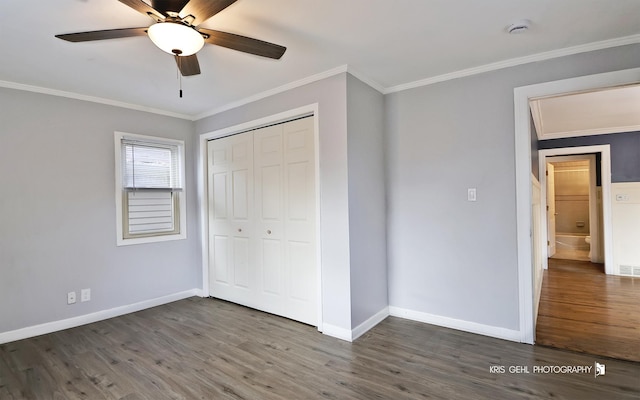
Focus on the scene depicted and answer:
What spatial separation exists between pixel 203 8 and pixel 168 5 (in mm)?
173

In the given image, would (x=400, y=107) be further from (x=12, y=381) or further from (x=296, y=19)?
(x=12, y=381)

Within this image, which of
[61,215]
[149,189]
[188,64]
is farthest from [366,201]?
[61,215]

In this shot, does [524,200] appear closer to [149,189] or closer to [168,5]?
[168,5]

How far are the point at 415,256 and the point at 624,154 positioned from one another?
4725mm

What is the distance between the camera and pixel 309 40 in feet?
7.93

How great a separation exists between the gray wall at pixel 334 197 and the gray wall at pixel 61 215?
2308 mm

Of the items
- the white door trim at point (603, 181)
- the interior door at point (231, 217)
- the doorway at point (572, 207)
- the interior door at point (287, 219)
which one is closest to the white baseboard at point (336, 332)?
the interior door at point (287, 219)

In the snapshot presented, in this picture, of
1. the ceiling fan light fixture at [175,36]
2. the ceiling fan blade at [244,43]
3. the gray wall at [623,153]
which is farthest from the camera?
the gray wall at [623,153]

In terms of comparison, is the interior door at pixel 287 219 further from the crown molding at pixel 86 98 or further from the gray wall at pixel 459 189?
the crown molding at pixel 86 98

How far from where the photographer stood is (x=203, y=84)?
3244 millimetres

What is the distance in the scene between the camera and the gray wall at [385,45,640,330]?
2.82 meters

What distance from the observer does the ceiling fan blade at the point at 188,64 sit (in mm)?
2180

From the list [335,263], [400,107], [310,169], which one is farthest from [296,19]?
[335,263]

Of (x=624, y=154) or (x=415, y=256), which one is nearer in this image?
(x=415, y=256)
